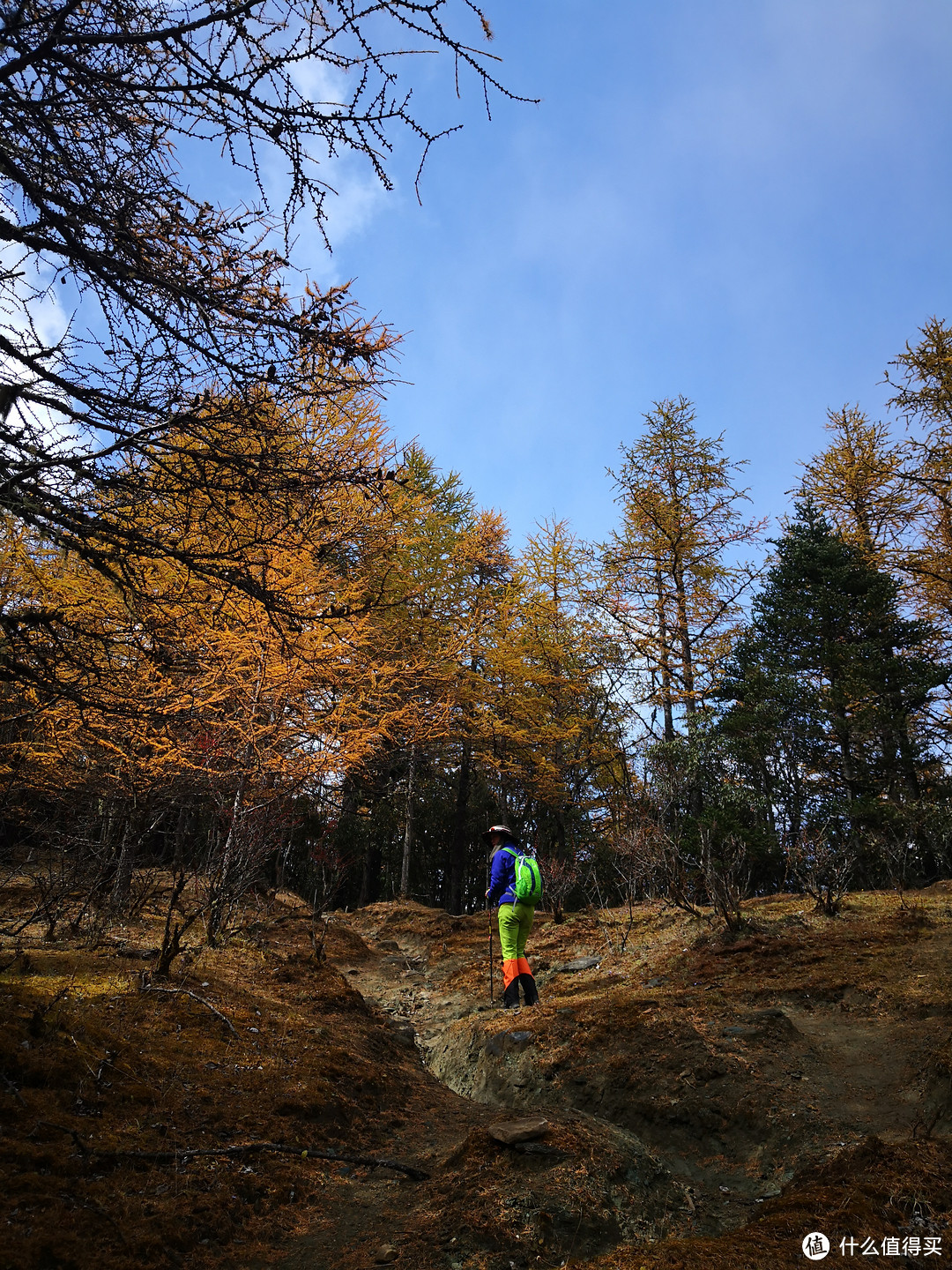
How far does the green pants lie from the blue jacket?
10cm

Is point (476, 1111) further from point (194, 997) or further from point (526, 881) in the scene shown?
point (526, 881)

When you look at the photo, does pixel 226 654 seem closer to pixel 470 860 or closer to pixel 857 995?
pixel 857 995

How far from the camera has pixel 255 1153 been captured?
9.61 feet

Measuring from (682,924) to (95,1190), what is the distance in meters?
7.39

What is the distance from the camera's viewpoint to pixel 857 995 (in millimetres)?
5195

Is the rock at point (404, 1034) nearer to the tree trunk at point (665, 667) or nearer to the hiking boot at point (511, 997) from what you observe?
the hiking boot at point (511, 997)

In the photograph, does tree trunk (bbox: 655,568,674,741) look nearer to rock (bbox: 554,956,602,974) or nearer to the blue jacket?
rock (bbox: 554,956,602,974)

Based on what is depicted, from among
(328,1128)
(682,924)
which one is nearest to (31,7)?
(328,1128)

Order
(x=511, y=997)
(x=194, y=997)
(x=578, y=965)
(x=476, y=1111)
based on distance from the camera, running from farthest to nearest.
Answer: (x=578, y=965)
(x=511, y=997)
(x=476, y=1111)
(x=194, y=997)

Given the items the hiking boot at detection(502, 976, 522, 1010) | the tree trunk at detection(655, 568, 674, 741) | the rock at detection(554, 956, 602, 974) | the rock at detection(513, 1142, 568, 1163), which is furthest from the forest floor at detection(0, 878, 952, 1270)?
the tree trunk at detection(655, 568, 674, 741)

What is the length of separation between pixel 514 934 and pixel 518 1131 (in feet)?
11.2

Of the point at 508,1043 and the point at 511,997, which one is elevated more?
the point at 511,997

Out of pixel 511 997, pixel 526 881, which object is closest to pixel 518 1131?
pixel 526 881

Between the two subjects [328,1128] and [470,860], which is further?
[470,860]
